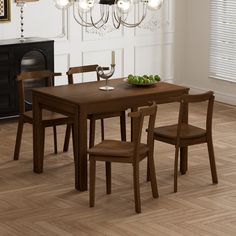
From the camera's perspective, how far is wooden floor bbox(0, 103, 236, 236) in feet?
19.4

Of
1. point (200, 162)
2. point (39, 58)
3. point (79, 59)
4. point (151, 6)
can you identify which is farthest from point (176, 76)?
point (151, 6)

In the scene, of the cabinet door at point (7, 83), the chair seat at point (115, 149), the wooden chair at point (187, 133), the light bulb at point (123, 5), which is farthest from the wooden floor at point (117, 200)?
the light bulb at point (123, 5)

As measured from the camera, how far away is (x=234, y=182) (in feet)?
23.1

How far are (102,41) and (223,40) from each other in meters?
1.58

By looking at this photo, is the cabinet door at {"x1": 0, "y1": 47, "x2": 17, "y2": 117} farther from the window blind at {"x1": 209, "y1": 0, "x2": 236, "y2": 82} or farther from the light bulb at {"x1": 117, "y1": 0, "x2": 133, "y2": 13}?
the window blind at {"x1": 209, "y1": 0, "x2": 236, "y2": 82}

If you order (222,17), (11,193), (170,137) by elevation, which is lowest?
(11,193)

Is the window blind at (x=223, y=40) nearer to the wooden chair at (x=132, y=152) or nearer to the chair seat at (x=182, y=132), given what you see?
the chair seat at (x=182, y=132)

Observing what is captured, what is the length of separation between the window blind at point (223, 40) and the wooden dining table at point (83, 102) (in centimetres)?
290

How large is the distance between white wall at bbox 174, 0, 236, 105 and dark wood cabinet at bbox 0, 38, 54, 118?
2.30 meters

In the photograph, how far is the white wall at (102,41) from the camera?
9539 mm

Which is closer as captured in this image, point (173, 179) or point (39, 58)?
point (173, 179)

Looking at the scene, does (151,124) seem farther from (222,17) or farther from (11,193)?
(222,17)

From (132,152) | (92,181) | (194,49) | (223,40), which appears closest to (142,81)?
(132,152)

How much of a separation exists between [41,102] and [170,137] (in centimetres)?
126
